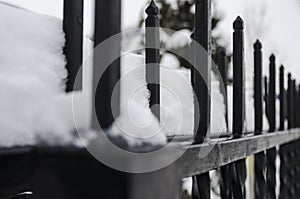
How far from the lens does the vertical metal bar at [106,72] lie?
0.19 m

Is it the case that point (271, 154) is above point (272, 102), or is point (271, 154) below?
below

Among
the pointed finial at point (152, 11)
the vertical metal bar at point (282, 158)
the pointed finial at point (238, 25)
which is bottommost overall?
the vertical metal bar at point (282, 158)

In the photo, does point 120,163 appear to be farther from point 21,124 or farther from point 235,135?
point 235,135

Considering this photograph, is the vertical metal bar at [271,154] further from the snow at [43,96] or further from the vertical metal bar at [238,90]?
the snow at [43,96]

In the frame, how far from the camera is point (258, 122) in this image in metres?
0.76

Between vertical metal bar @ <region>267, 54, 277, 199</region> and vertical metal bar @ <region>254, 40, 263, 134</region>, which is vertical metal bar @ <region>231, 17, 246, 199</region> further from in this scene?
vertical metal bar @ <region>267, 54, 277, 199</region>

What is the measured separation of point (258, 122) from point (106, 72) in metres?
0.60

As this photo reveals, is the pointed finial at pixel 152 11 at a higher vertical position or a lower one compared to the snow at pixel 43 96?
higher

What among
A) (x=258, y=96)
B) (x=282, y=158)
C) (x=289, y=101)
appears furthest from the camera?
(x=289, y=101)

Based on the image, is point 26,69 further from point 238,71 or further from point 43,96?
point 238,71

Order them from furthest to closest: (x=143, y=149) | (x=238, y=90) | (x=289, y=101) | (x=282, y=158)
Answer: (x=289, y=101) → (x=282, y=158) → (x=238, y=90) → (x=143, y=149)

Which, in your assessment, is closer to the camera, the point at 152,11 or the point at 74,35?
the point at 74,35

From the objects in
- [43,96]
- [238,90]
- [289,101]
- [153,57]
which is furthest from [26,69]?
[289,101]

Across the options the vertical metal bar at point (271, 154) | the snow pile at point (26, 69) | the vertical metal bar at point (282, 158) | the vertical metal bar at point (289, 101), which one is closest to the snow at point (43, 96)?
the snow pile at point (26, 69)
